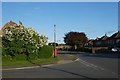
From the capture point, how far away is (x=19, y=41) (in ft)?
116

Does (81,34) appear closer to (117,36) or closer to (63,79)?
(117,36)

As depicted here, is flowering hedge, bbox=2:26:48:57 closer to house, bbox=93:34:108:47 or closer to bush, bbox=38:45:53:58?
bush, bbox=38:45:53:58

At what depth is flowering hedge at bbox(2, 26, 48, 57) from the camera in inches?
1372

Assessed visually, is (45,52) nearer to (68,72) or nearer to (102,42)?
(68,72)

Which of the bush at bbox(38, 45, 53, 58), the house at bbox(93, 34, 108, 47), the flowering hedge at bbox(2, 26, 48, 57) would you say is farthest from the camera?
the house at bbox(93, 34, 108, 47)

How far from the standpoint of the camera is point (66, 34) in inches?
5103

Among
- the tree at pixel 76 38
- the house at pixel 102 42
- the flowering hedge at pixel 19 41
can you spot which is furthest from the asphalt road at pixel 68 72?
the house at pixel 102 42

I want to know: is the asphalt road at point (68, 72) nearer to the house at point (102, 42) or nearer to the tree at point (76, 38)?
the tree at point (76, 38)

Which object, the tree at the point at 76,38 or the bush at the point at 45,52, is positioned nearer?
the bush at the point at 45,52

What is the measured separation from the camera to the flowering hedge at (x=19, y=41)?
3484 centimetres

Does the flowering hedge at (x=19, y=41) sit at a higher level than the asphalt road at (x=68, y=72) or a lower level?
higher

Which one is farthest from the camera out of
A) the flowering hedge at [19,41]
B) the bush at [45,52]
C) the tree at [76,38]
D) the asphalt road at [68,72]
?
the tree at [76,38]

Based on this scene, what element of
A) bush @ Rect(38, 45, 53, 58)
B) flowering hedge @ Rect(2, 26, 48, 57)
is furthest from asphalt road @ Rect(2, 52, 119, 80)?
bush @ Rect(38, 45, 53, 58)

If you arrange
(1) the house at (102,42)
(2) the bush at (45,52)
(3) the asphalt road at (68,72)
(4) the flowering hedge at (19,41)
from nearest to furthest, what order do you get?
(3) the asphalt road at (68,72), (4) the flowering hedge at (19,41), (2) the bush at (45,52), (1) the house at (102,42)
